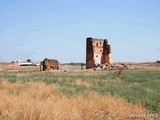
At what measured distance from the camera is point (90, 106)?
855cm

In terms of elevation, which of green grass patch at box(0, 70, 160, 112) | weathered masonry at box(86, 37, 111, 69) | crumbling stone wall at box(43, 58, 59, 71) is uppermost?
weathered masonry at box(86, 37, 111, 69)

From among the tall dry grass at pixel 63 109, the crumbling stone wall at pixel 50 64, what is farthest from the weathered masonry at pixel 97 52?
the tall dry grass at pixel 63 109

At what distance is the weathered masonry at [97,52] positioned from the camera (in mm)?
51812

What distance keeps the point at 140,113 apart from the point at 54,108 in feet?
8.56

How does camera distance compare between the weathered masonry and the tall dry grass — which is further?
the weathered masonry

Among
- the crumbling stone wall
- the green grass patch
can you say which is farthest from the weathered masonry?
the green grass patch

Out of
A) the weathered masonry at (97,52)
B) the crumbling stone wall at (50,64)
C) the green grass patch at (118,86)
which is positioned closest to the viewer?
the green grass patch at (118,86)

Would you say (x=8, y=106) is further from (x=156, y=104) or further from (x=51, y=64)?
(x=51, y=64)

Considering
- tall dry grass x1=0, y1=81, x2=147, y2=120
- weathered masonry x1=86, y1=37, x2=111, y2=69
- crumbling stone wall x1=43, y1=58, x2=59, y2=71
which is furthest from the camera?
weathered masonry x1=86, y1=37, x2=111, y2=69

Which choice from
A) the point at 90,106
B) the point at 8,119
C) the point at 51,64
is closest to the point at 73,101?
the point at 90,106

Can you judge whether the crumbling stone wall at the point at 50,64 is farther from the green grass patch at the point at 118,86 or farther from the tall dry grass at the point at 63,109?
the tall dry grass at the point at 63,109

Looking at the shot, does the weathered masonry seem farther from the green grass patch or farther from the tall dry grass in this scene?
the tall dry grass

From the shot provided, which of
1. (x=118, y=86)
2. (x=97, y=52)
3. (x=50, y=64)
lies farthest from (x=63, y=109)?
(x=97, y=52)

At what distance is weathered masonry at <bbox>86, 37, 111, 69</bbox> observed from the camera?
51.8m
